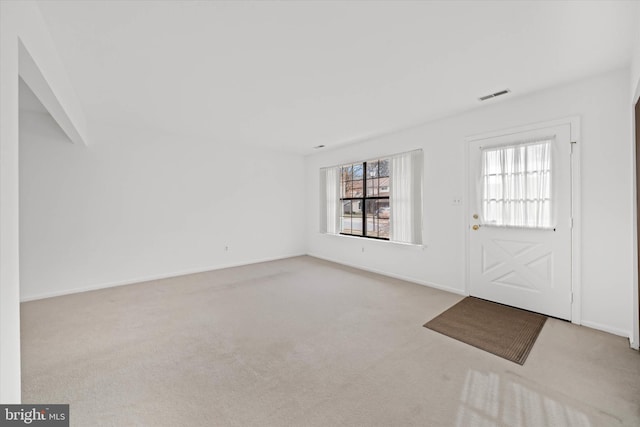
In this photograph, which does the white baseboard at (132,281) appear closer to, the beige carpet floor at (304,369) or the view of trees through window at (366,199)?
the beige carpet floor at (304,369)

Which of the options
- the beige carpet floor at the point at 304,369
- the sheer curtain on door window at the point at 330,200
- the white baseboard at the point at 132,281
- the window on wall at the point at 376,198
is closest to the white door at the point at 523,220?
the beige carpet floor at the point at 304,369

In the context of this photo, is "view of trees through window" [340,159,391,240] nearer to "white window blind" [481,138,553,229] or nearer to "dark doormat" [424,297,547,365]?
"white window blind" [481,138,553,229]

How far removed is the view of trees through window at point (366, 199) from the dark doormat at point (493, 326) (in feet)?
6.49

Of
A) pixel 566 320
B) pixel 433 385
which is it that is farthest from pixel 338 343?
pixel 566 320

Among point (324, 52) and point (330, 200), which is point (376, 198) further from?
point (324, 52)

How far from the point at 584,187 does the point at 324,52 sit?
2965mm

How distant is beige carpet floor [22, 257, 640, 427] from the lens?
5.43 feet

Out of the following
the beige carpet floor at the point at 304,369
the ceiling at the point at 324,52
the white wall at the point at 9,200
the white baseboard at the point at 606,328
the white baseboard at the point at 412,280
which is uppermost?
the ceiling at the point at 324,52

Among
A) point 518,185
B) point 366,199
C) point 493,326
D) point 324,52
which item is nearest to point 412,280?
point 493,326

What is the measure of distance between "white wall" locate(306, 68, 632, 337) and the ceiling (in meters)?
0.24

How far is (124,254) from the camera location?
4309 millimetres

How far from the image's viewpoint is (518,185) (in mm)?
3191

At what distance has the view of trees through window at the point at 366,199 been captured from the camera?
4.96 metres

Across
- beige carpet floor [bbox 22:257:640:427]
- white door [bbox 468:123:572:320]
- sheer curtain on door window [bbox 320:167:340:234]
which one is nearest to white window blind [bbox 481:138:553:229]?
white door [bbox 468:123:572:320]
